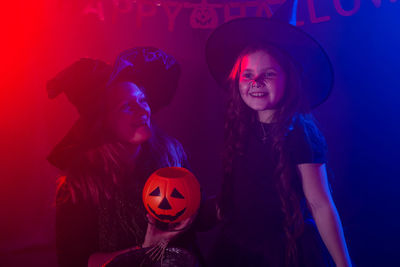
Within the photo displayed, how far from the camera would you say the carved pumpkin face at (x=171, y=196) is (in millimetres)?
1620

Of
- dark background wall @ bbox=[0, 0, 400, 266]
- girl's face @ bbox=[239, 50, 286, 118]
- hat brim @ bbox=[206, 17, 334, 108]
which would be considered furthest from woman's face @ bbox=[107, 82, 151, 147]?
girl's face @ bbox=[239, 50, 286, 118]

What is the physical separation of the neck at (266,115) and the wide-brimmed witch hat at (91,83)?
25.8 inches

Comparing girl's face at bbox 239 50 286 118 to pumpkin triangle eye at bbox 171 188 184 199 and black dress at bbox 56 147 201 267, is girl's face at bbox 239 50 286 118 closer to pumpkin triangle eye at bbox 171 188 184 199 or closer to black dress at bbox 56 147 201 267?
pumpkin triangle eye at bbox 171 188 184 199

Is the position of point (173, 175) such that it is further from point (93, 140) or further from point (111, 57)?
point (111, 57)

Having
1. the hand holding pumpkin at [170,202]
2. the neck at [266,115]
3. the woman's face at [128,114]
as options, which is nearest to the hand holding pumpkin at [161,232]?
the hand holding pumpkin at [170,202]

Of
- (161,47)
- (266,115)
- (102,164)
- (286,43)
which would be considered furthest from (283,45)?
(102,164)

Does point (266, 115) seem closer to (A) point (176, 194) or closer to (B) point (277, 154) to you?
(B) point (277, 154)

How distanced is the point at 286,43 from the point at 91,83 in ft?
3.71

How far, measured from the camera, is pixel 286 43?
1719 mm

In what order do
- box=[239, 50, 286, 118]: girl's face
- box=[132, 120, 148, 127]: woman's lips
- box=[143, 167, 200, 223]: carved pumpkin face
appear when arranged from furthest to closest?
box=[132, 120, 148, 127]: woman's lips < box=[239, 50, 286, 118]: girl's face < box=[143, 167, 200, 223]: carved pumpkin face

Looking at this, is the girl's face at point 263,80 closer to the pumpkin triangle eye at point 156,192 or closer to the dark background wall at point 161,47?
the dark background wall at point 161,47

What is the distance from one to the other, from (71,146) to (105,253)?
657mm

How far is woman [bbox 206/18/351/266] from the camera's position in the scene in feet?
5.50

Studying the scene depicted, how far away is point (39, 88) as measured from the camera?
1.86 metres
